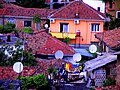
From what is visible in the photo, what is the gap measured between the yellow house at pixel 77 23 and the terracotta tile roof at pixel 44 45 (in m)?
8.05

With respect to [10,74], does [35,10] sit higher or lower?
higher

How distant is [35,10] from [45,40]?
40.2ft

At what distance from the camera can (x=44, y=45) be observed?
2762 centimetres

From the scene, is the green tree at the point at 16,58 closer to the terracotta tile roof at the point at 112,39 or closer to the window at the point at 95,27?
the terracotta tile roof at the point at 112,39

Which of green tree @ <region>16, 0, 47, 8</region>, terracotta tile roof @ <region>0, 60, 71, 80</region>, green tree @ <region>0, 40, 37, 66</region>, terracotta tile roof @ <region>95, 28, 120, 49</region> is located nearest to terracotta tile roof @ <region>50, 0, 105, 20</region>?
green tree @ <region>16, 0, 47, 8</region>

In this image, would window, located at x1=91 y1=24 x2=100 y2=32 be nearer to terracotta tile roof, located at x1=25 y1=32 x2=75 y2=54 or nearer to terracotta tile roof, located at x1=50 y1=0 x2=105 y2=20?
terracotta tile roof, located at x1=50 y1=0 x2=105 y2=20

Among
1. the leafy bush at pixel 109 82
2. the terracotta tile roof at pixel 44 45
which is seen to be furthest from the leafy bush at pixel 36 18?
the leafy bush at pixel 109 82

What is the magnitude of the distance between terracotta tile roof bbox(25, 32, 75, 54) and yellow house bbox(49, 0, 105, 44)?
317 inches

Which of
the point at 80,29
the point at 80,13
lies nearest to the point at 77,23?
the point at 80,29

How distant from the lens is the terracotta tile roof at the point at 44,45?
26.6m

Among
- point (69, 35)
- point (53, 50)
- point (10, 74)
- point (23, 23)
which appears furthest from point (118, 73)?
point (23, 23)

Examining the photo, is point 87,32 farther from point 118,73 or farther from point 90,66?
point 118,73

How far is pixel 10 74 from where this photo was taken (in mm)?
18797

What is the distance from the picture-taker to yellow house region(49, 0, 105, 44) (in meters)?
37.1
